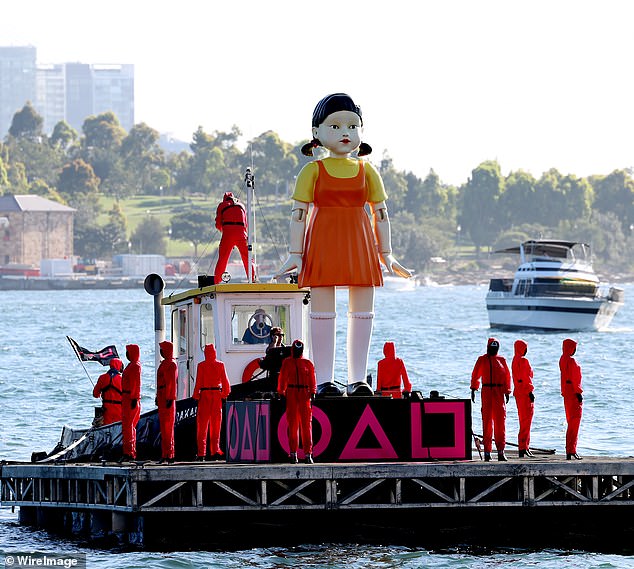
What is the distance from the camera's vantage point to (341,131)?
21.5 m

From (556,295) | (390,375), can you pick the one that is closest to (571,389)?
(390,375)

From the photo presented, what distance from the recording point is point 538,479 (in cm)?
2005

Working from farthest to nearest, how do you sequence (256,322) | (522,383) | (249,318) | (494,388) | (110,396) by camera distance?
(110,396) < (249,318) < (256,322) < (522,383) < (494,388)

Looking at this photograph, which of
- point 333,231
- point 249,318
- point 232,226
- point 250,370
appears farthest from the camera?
point 232,226

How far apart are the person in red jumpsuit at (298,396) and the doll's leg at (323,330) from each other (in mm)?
1687

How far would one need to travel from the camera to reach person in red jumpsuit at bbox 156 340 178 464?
2080 cm

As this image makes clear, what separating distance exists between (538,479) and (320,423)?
116 inches

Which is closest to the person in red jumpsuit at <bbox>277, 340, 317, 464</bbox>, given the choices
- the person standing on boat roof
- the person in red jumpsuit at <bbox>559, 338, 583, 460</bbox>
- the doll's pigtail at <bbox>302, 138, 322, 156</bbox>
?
the person standing on boat roof

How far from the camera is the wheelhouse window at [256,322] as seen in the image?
929 inches

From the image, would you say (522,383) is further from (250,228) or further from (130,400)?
(250,228)

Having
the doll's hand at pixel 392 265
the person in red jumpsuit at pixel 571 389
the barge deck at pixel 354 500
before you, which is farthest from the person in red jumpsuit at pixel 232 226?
the person in red jumpsuit at pixel 571 389

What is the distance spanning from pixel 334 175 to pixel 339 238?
34.8 inches

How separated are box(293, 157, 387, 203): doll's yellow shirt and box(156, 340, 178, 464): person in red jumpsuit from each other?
2.84 m

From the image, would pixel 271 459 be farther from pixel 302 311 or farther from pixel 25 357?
pixel 25 357
